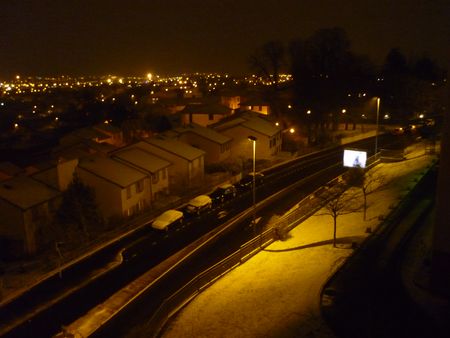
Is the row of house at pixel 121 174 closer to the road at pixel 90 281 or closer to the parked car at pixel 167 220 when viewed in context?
the parked car at pixel 167 220

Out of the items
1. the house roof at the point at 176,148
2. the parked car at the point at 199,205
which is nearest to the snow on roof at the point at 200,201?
the parked car at the point at 199,205

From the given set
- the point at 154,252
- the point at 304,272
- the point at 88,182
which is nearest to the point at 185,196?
the point at 88,182

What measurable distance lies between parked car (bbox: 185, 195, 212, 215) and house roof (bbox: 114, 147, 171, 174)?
4.71 meters

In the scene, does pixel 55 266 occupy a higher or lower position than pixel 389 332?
lower

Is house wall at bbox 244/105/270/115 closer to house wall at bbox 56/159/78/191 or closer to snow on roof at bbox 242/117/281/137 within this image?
snow on roof at bbox 242/117/281/137

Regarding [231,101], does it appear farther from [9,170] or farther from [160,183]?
[160,183]

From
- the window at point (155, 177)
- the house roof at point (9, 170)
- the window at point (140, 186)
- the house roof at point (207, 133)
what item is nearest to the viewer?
the window at point (140, 186)

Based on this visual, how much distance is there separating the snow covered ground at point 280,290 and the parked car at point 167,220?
7.21 m

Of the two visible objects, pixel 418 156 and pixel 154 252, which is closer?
pixel 154 252

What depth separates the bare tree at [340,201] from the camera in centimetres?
2609

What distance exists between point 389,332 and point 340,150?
37448mm

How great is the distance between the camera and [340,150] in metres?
49.3

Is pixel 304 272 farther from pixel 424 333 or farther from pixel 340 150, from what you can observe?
pixel 340 150

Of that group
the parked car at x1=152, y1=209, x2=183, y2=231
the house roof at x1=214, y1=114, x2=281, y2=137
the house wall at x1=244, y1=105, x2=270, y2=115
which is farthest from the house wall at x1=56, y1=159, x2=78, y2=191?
the house wall at x1=244, y1=105, x2=270, y2=115
